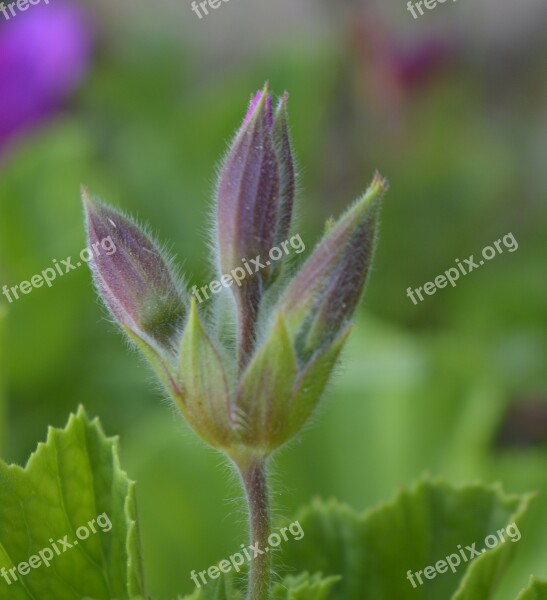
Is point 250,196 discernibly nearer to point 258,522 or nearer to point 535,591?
point 258,522

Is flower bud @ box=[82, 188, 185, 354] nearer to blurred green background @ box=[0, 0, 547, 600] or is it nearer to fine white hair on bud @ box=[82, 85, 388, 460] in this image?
fine white hair on bud @ box=[82, 85, 388, 460]

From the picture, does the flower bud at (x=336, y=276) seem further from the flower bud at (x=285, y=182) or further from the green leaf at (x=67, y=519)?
the green leaf at (x=67, y=519)

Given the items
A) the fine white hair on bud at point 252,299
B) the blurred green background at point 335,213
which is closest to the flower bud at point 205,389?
the fine white hair on bud at point 252,299

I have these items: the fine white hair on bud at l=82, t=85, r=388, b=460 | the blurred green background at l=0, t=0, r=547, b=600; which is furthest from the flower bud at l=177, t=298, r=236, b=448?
the blurred green background at l=0, t=0, r=547, b=600

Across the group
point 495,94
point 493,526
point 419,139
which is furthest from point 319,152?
point 493,526

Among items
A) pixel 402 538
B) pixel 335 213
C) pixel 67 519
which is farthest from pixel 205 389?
pixel 335 213

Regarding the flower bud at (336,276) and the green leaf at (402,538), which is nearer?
the flower bud at (336,276)

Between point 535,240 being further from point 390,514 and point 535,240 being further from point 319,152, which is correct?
point 390,514
